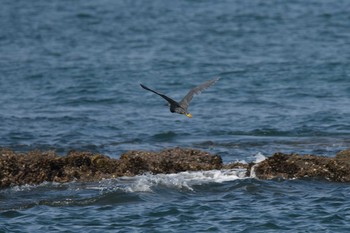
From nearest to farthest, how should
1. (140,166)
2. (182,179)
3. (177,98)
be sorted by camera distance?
(182,179) < (140,166) < (177,98)

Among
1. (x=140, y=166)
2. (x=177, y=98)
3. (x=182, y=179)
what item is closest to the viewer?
(x=182, y=179)

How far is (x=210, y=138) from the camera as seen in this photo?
60.7 feet

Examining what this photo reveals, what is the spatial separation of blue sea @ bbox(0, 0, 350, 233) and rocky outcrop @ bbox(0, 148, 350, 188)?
0.22 meters

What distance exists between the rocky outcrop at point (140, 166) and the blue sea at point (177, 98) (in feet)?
0.73

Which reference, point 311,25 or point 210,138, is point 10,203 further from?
point 311,25

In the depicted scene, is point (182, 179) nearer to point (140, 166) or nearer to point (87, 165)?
point (140, 166)

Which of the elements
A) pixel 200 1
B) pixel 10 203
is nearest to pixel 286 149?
pixel 10 203

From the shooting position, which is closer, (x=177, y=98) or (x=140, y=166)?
(x=140, y=166)

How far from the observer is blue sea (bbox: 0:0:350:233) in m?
12.9

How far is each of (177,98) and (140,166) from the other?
9.64 m

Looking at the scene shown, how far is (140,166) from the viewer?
14.6 meters

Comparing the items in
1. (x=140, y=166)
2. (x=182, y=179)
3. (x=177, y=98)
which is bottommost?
(x=177, y=98)

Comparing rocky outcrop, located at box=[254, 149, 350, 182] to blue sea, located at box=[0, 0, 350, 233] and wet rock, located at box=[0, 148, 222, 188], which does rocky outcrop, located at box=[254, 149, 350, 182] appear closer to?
blue sea, located at box=[0, 0, 350, 233]

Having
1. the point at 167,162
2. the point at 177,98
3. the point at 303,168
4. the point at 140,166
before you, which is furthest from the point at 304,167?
the point at 177,98
